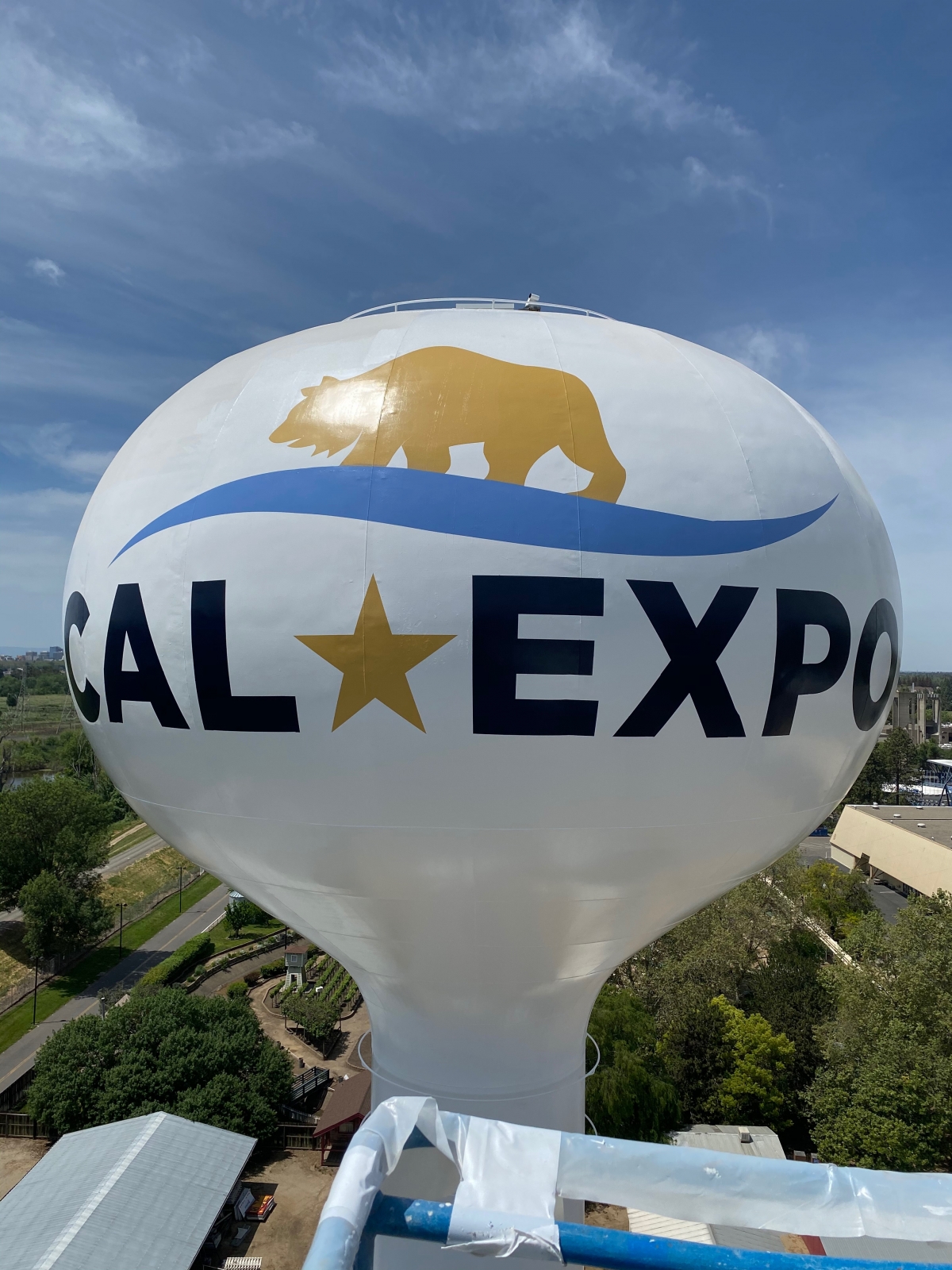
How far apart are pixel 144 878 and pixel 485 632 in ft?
170

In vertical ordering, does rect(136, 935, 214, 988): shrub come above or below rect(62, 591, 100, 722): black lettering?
below

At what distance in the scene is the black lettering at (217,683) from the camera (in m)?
6.74

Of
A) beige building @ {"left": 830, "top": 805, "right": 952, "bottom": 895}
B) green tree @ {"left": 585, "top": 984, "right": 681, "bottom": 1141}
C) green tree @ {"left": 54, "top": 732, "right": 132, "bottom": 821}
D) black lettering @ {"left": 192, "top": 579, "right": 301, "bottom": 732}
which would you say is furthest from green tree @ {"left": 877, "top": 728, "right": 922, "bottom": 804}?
black lettering @ {"left": 192, "top": 579, "right": 301, "bottom": 732}

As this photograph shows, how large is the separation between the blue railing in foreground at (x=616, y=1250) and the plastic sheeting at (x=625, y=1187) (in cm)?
9

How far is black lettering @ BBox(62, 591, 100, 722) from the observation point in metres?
8.08

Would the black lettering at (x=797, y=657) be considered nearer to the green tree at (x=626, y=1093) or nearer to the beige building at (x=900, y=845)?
the green tree at (x=626, y=1093)

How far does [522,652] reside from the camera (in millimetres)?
6344

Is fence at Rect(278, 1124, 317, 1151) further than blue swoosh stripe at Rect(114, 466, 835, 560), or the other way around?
fence at Rect(278, 1124, 317, 1151)

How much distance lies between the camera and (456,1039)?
8.77m

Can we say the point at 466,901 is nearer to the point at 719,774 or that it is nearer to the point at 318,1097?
the point at 719,774

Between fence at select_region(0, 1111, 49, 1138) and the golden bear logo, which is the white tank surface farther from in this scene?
fence at select_region(0, 1111, 49, 1138)

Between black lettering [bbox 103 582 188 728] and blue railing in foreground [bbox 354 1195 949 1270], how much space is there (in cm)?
437

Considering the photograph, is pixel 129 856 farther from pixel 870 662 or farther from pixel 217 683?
pixel 870 662

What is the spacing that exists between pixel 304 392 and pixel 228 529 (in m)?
1.48
